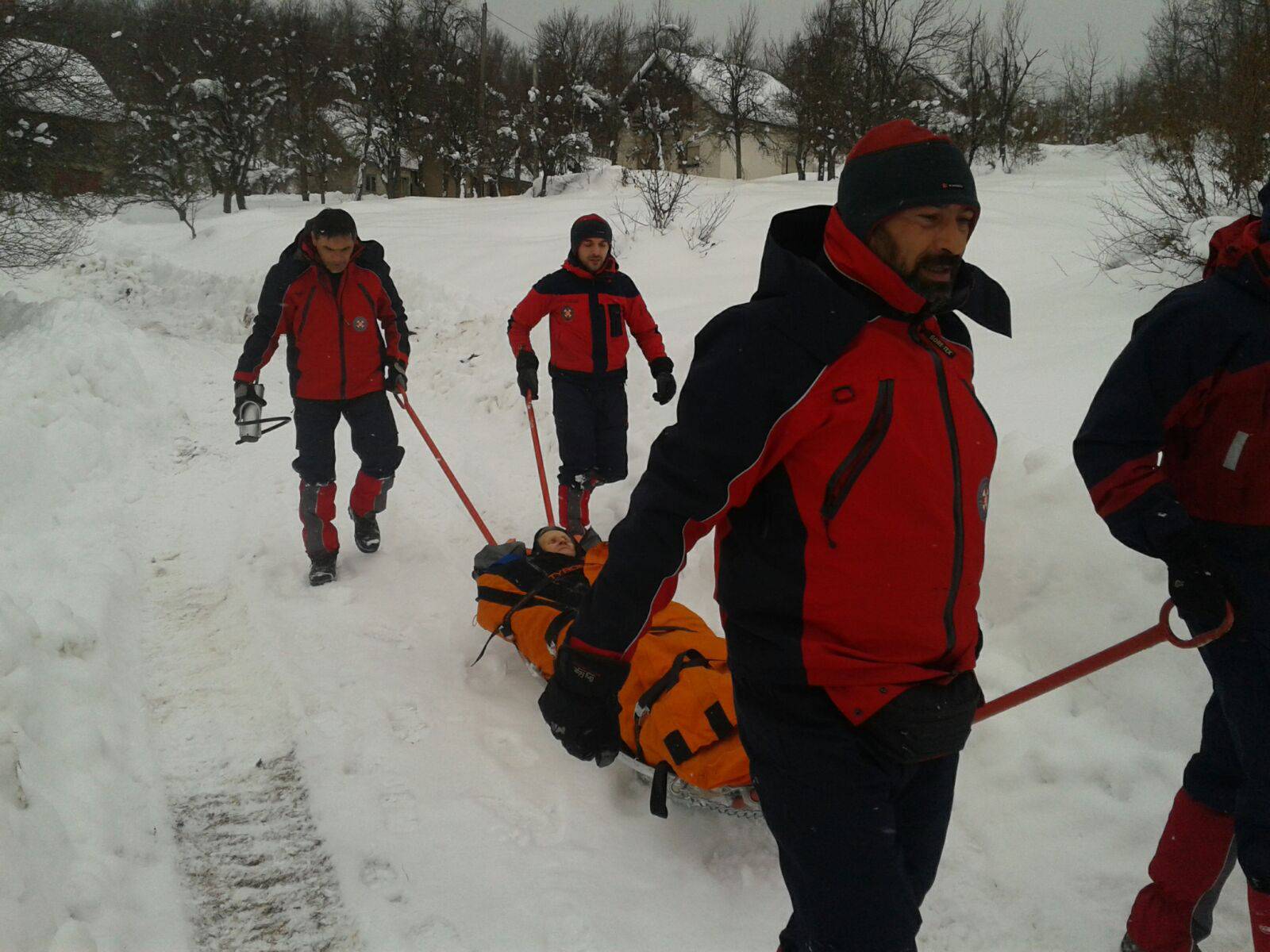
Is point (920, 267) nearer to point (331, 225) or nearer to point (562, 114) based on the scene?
point (331, 225)

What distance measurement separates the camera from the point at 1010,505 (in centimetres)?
423

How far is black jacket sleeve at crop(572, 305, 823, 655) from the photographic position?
1.55 metres

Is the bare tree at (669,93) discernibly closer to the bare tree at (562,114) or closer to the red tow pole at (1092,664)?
the bare tree at (562,114)

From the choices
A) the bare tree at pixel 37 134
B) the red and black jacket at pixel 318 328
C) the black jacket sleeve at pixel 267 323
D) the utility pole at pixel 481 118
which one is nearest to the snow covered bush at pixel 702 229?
the red and black jacket at pixel 318 328

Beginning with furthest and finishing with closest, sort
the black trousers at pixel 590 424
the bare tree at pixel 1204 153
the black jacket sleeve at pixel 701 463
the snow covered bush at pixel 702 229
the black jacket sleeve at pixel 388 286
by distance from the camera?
the snow covered bush at pixel 702 229
the bare tree at pixel 1204 153
the black trousers at pixel 590 424
the black jacket sleeve at pixel 388 286
the black jacket sleeve at pixel 701 463

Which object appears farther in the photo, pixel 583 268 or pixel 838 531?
pixel 583 268

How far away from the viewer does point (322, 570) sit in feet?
16.2

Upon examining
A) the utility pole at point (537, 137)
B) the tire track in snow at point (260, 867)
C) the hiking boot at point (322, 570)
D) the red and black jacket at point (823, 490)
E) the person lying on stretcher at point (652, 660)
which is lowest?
the tire track in snow at point (260, 867)

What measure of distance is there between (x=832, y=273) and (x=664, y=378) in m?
3.39

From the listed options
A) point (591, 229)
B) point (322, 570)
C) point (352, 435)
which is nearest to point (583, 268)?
point (591, 229)

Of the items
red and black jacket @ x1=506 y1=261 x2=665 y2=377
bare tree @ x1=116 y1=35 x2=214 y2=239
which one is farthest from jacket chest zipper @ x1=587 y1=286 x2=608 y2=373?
bare tree @ x1=116 y1=35 x2=214 y2=239

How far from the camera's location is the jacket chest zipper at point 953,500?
64.9 inches

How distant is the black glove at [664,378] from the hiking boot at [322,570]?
6.92 feet

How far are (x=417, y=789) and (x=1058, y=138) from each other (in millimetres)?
37460
